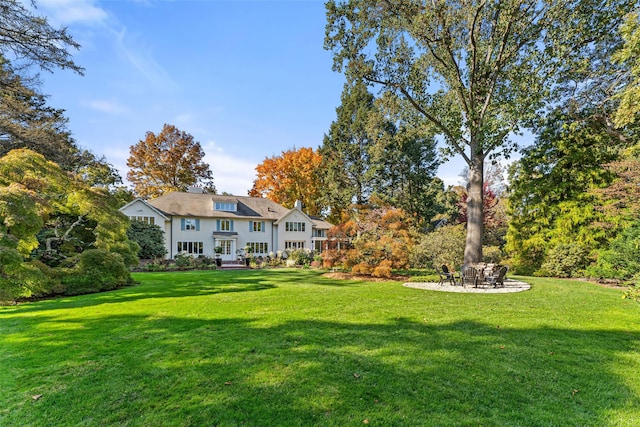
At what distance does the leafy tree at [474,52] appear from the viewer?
12.9 metres

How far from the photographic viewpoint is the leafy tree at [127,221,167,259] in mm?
24359

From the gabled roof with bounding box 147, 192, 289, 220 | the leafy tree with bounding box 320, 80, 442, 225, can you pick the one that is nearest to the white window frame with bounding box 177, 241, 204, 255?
the gabled roof with bounding box 147, 192, 289, 220

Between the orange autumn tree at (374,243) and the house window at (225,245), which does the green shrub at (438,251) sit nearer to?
the orange autumn tree at (374,243)

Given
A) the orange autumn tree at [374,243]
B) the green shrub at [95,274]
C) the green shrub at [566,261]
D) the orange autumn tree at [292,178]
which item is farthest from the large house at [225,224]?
the green shrub at [95,274]

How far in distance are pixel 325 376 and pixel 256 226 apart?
29405mm

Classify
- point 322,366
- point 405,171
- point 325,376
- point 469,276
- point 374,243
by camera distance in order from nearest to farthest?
1. point 325,376
2. point 322,366
3. point 469,276
4. point 374,243
5. point 405,171

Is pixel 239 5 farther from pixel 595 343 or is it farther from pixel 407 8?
pixel 595 343

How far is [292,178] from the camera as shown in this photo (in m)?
Answer: 41.2

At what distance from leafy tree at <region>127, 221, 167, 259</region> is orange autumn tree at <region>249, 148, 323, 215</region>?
59.1 ft

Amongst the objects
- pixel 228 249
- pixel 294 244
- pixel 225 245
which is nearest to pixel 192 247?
pixel 225 245

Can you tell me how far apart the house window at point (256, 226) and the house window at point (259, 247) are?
150 centimetres

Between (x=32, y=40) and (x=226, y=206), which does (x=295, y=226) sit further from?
(x=32, y=40)

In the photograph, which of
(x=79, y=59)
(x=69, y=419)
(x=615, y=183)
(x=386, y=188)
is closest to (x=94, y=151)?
(x=79, y=59)

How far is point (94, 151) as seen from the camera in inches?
1134
